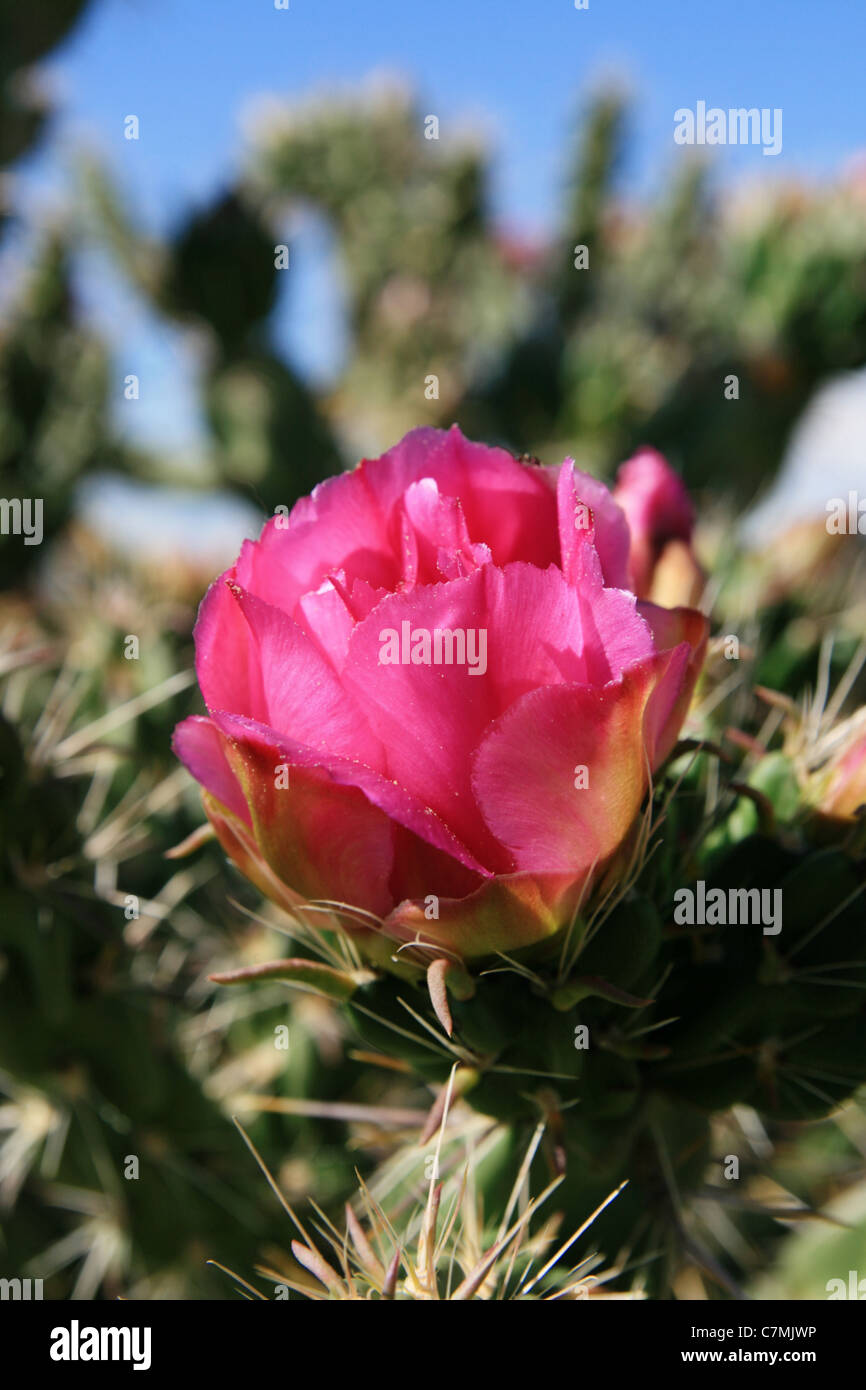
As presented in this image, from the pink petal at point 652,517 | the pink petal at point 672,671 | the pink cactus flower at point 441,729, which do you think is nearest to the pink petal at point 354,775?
the pink cactus flower at point 441,729

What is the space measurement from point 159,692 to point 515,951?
70 cm

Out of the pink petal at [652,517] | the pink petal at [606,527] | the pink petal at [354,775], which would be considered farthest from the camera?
the pink petal at [652,517]

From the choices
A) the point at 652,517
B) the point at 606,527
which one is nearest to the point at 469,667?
the point at 606,527

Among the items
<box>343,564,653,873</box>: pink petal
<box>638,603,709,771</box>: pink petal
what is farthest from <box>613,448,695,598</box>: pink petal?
<box>343,564,653,873</box>: pink petal

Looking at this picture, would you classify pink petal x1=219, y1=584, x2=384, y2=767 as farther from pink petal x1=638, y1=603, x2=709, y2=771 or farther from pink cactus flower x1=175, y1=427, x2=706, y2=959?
pink petal x1=638, y1=603, x2=709, y2=771

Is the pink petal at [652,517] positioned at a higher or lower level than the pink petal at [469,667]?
higher

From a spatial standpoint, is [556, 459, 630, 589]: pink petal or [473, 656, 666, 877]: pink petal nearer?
[473, 656, 666, 877]: pink petal

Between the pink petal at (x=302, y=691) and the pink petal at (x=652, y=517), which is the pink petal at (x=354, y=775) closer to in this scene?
the pink petal at (x=302, y=691)

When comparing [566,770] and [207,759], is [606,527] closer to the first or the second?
[566,770]
